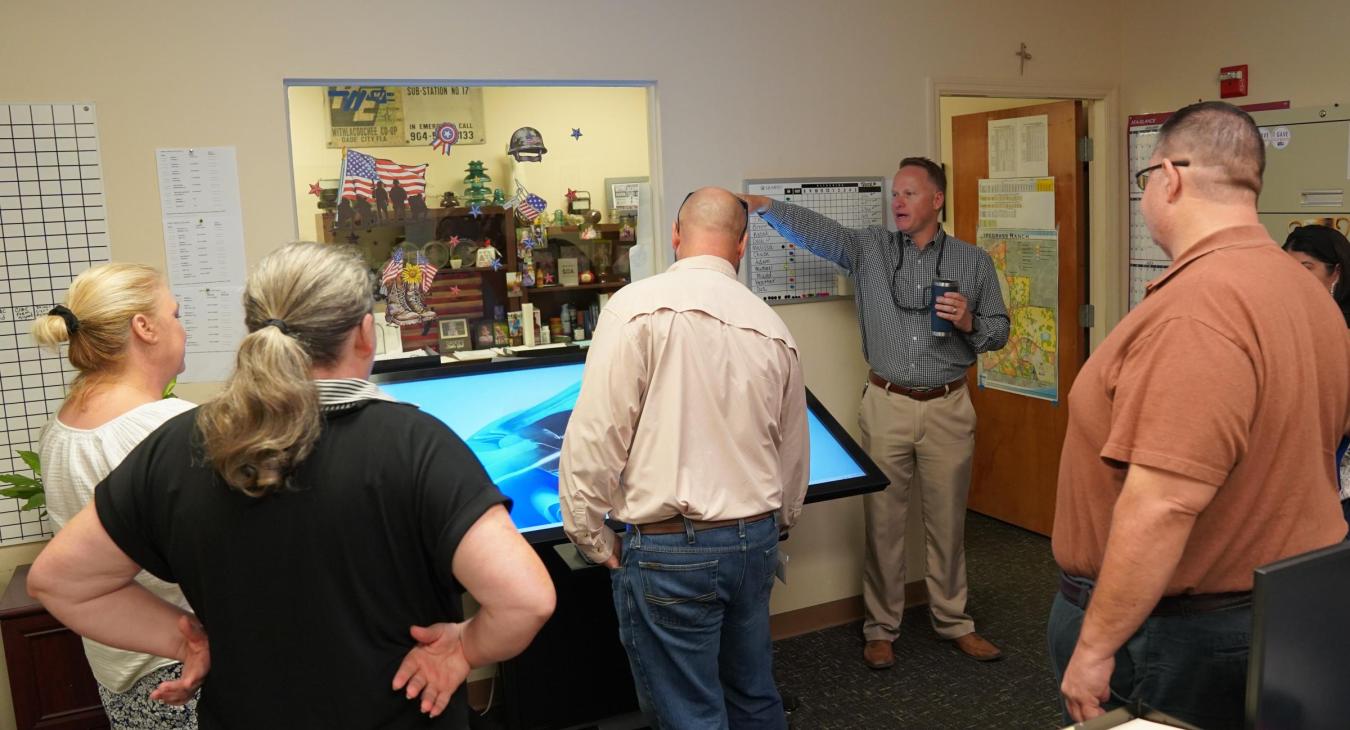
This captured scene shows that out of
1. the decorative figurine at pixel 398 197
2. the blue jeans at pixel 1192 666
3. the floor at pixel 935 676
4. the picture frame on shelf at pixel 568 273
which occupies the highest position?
the decorative figurine at pixel 398 197

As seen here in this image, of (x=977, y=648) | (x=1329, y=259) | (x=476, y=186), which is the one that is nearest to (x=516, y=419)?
(x=476, y=186)

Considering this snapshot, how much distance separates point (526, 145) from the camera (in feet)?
13.7

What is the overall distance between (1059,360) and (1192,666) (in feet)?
10.8

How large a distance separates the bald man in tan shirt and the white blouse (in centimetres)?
86

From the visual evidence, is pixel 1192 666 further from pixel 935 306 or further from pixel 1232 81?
pixel 1232 81

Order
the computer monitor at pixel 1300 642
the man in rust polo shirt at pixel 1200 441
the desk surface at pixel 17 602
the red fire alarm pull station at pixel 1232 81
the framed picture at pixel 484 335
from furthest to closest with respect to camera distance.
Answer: the red fire alarm pull station at pixel 1232 81 → the framed picture at pixel 484 335 → the desk surface at pixel 17 602 → the man in rust polo shirt at pixel 1200 441 → the computer monitor at pixel 1300 642

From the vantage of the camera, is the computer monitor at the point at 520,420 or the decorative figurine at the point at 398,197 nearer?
the computer monitor at the point at 520,420

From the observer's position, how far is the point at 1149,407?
167cm

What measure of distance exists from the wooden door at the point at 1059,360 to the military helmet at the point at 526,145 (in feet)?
7.55

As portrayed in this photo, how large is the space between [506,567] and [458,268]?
2770 mm

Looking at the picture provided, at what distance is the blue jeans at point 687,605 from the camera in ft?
7.75

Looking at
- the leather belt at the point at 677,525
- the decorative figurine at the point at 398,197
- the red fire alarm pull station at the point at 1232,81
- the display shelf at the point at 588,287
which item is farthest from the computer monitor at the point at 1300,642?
the red fire alarm pull station at the point at 1232,81

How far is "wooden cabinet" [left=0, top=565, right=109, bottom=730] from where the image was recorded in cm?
267

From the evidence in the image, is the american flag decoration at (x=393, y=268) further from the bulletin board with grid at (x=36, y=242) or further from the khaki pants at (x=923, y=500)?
the khaki pants at (x=923, y=500)
